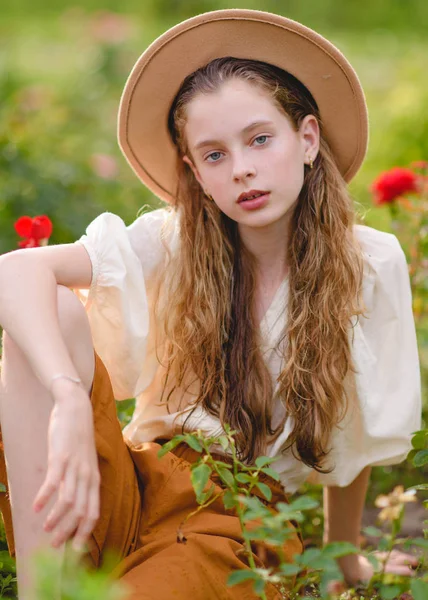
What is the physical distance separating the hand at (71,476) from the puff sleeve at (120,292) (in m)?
0.47

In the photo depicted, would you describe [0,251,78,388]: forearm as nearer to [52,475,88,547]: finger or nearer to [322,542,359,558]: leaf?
[52,475,88,547]: finger

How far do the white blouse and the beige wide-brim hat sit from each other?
20 cm

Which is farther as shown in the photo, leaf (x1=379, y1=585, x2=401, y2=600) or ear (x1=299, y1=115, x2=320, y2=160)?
ear (x1=299, y1=115, x2=320, y2=160)

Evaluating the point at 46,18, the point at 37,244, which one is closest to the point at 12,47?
the point at 46,18

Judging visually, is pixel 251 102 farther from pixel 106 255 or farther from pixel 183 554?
pixel 183 554

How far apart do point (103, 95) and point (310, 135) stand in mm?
4992

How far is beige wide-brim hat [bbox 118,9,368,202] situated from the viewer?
204 cm

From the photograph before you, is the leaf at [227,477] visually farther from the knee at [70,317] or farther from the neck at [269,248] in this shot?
the neck at [269,248]

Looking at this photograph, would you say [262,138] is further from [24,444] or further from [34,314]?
[24,444]

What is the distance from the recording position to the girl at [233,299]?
75.6 inches

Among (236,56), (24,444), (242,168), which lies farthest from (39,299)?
(236,56)

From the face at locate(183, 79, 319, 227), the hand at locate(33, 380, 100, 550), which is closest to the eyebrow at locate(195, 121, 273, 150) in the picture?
the face at locate(183, 79, 319, 227)

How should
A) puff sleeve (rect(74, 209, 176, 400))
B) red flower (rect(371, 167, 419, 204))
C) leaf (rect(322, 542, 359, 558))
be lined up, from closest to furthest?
leaf (rect(322, 542, 359, 558)) < puff sleeve (rect(74, 209, 176, 400)) < red flower (rect(371, 167, 419, 204))

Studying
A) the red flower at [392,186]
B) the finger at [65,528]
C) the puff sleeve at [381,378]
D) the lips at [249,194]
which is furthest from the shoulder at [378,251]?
the finger at [65,528]
